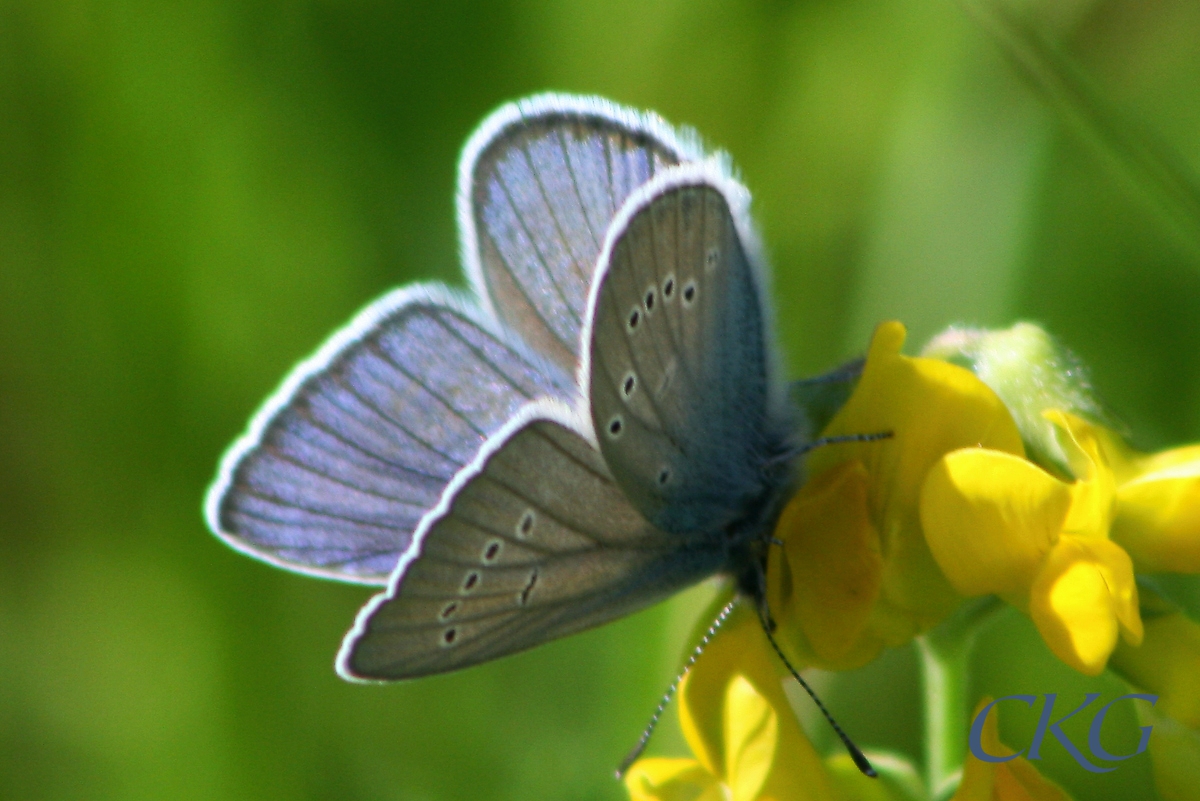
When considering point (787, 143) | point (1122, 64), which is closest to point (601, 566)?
point (787, 143)

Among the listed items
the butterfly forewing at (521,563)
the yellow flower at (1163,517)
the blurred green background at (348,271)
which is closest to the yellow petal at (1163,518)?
the yellow flower at (1163,517)

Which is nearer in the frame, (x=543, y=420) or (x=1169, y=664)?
(x=1169, y=664)

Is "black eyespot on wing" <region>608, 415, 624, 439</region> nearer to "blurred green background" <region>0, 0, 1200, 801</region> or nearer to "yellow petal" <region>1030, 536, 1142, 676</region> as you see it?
"yellow petal" <region>1030, 536, 1142, 676</region>

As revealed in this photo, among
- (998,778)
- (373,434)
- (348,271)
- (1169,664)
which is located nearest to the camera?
(998,778)

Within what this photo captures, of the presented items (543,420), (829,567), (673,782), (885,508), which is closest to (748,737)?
(673,782)

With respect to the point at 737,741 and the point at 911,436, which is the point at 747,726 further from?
the point at 911,436

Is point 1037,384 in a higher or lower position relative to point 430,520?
lower

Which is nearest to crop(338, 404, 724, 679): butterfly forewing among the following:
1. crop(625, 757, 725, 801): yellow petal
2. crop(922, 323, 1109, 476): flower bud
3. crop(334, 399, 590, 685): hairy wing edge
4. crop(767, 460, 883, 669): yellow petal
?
crop(334, 399, 590, 685): hairy wing edge

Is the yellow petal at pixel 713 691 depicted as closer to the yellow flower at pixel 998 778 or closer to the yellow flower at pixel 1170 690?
the yellow flower at pixel 998 778
